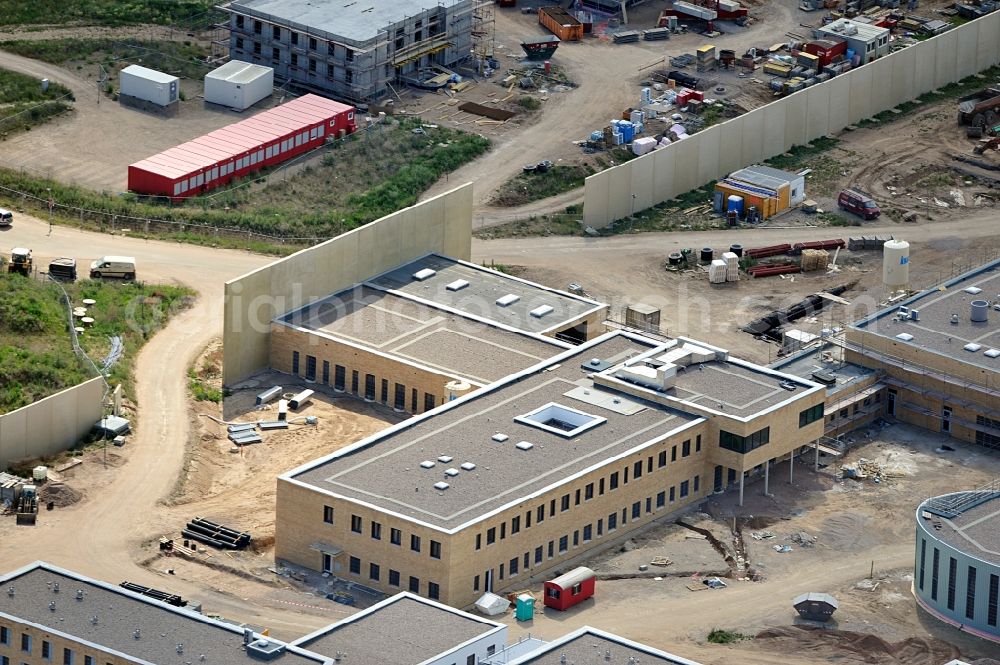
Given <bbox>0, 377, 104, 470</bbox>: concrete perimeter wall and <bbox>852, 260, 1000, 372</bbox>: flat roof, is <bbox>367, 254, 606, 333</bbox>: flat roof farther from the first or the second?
<bbox>0, 377, 104, 470</bbox>: concrete perimeter wall

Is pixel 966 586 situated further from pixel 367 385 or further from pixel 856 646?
pixel 367 385

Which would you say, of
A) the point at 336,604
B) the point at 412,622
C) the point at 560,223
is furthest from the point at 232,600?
the point at 560,223

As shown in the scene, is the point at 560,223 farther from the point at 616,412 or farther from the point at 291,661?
the point at 291,661

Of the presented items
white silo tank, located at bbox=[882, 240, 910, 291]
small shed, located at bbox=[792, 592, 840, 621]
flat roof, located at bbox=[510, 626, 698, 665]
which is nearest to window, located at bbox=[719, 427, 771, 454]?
small shed, located at bbox=[792, 592, 840, 621]

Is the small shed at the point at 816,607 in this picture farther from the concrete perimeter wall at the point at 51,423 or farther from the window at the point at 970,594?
the concrete perimeter wall at the point at 51,423

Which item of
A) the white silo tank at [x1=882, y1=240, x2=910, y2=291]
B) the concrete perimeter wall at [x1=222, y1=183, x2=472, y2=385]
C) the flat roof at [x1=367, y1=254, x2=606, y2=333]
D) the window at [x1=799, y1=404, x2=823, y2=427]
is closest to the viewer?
the window at [x1=799, y1=404, x2=823, y2=427]

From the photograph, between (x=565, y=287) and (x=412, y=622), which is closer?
(x=412, y=622)
